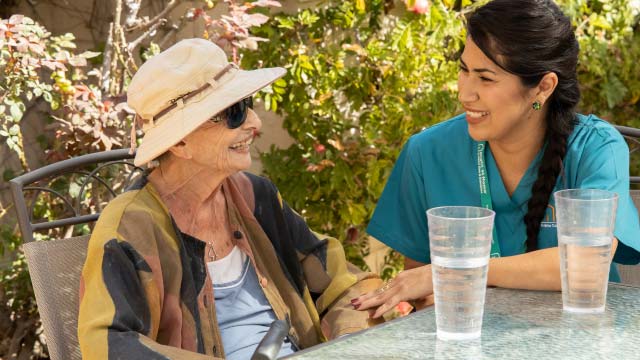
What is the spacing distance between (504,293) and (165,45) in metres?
2.57

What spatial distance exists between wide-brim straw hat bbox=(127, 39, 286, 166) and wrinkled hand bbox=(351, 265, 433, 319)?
50 cm

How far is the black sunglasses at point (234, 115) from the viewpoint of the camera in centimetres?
215

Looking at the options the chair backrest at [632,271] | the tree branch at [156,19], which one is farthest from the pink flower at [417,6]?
the chair backrest at [632,271]

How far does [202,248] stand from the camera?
7.02 feet

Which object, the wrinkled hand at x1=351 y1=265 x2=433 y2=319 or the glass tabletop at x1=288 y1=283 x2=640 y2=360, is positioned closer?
the glass tabletop at x1=288 y1=283 x2=640 y2=360

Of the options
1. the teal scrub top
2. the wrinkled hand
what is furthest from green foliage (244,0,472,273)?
the wrinkled hand

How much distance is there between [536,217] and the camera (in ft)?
7.65

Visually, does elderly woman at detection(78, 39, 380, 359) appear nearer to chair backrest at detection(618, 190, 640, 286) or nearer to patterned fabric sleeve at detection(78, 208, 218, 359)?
patterned fabric sleeve at detection(78, 208, 218, 359)

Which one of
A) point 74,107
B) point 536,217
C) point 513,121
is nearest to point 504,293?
point 536,217

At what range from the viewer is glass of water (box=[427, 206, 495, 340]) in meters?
1.56

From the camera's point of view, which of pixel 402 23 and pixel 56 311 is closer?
pixel 56 311

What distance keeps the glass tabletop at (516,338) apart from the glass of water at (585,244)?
0.03 m

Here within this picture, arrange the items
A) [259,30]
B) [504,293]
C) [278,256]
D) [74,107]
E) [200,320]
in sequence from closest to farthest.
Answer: [504,293], [200,320], [278,256], [74,107], [259,30]

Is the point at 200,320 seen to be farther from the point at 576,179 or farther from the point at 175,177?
the point at 576,179
